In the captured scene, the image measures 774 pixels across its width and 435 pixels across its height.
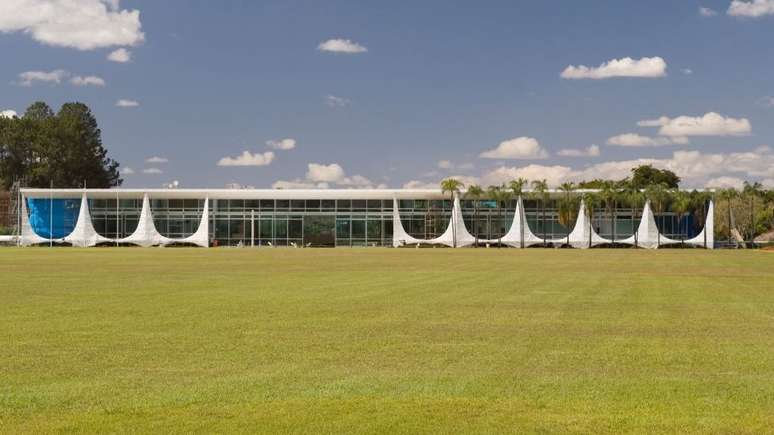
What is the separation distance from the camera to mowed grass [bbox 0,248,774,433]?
31.2 ft

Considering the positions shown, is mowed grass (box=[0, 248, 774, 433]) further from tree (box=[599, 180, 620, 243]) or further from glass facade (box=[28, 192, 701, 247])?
glass facade (box=[28, 192, 701, 247])

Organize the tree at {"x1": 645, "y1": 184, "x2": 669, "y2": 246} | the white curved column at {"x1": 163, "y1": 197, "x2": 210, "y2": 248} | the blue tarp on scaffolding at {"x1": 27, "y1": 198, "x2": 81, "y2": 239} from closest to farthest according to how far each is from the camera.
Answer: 1. the white curved column at {"x1": 163, "y1": 197, "x2": 210, "y2": 248}
2. the tree at {"x1": 645, "y1": 184, "x2": 669, "y2": 246}
3. the blue tarp on scaffolding at {"x1": 27, "y1": 198, "x2": 81, "y2": 239}

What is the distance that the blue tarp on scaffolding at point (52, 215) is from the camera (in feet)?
336

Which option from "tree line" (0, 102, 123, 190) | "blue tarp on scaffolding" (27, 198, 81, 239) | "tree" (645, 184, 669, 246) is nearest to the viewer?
"tree" (645, 184, 669, 246)

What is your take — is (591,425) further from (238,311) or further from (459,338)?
(238,311)

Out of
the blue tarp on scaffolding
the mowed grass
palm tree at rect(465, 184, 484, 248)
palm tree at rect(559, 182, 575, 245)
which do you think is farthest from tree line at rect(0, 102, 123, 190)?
the mowed grass

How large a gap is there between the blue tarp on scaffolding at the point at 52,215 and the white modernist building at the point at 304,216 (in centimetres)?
11

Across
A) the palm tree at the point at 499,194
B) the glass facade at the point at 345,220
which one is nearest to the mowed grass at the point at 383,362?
the palm tree at the point at 499,194

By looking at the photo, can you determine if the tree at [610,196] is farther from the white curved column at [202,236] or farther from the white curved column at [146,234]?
the white curved column at [146,234]

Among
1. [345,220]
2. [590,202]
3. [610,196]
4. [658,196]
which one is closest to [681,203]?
[658,196]

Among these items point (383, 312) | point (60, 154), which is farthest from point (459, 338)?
point (60, 154)

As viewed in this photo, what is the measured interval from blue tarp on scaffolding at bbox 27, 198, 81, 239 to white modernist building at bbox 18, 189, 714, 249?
11 centimetres

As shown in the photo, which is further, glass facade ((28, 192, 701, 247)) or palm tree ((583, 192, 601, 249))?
glass facade ((28, 192, 701, 247))

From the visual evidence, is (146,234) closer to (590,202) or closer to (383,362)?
(590,202)
